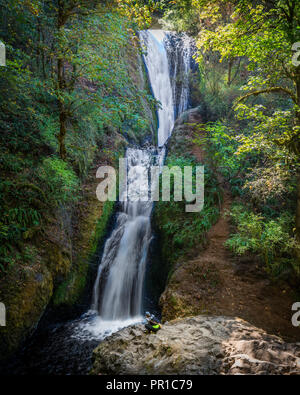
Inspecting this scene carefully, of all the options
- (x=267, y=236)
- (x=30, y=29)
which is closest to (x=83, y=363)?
(x=267, y=236)

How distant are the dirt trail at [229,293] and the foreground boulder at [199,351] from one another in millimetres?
876

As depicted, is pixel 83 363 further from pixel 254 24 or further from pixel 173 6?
pixel 173 6

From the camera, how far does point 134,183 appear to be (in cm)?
1014

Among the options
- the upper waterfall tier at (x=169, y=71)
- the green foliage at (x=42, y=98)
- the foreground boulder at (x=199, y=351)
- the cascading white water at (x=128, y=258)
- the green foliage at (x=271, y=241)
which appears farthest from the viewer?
the upper waterfall tier at (x=169, y=71)

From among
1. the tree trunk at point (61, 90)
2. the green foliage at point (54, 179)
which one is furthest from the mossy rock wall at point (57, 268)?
the tree trunk at point (61, 90)

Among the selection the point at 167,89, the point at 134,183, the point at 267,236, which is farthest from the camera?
the point at 167,89

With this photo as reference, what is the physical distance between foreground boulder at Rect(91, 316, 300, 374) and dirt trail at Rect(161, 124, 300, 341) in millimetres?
876

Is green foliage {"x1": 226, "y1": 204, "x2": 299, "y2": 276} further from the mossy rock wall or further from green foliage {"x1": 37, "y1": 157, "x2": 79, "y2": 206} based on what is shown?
green foliage {"x1": 37, "y1": 157, "x2": 79, "y2": 206}

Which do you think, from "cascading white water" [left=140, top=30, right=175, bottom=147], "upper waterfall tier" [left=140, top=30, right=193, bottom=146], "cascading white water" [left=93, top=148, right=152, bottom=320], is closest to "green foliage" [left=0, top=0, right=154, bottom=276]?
"cascading white water" [left=93, top=148, right=152, bottom=320]

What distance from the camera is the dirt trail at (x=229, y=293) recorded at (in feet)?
15.2

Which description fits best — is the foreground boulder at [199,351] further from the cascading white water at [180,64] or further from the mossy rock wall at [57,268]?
the cascading white water at [180,64]

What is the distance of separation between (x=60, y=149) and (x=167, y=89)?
13.3 m

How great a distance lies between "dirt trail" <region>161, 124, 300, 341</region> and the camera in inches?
183
